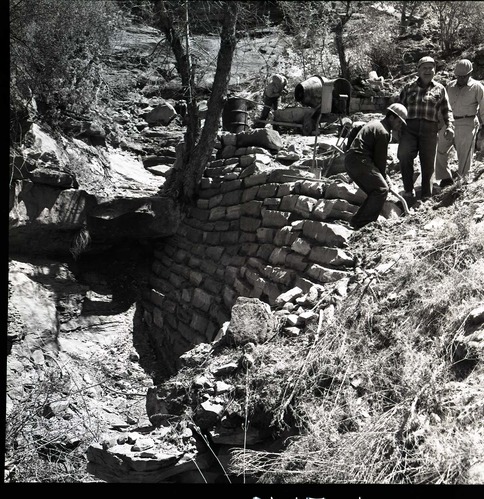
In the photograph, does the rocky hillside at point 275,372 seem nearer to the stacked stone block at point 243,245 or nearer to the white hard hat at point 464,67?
the stacked stone block at point 243,245

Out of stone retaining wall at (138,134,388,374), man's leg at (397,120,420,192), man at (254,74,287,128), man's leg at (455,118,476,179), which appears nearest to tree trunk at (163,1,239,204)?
stone retaining wall at (138,134,388,374)

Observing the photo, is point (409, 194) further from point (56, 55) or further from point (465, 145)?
point (56, 55)

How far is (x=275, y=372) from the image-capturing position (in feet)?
16.6

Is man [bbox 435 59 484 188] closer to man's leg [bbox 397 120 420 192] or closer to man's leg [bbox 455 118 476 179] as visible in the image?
man's leg [bbox 455 118 476 179]

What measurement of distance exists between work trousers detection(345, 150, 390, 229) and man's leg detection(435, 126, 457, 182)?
110cm

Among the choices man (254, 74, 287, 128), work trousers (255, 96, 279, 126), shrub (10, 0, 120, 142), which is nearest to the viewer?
shrub (10, 0, 120, 142)

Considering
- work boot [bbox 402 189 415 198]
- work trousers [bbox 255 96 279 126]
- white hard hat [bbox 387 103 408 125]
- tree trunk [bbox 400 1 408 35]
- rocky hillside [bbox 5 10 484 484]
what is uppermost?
tree trunk [bbox 400 1 408 35]

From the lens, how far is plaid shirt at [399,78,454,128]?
6832mm

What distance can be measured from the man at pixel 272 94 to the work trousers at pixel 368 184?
115 inches

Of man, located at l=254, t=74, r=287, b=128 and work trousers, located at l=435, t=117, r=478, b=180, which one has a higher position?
man, located at l=254, t=74, r=287, b=128

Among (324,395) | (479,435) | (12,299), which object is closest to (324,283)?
(324,395)

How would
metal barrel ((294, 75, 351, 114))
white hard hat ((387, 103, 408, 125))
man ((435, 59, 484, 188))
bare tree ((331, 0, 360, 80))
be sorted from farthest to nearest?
1. bare tree ((331, 0, 360, 80))
2. metal barrel ((294, 75, 351, 114))
3. man ((435, 59, 484, 188))
4. white hard hat ((387, 103, 408, 125))

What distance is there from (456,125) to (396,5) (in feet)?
15.9

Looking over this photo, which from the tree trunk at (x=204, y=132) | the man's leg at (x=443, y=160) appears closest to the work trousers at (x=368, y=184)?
the man's leg at (x=443, y=160)
